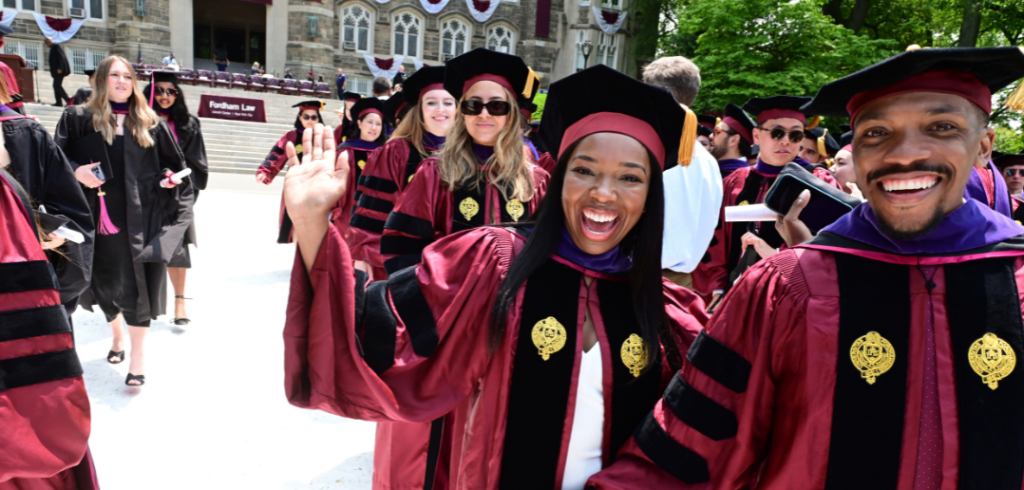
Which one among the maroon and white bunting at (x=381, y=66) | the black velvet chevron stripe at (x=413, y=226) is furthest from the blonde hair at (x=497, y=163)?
the maroon and white bunting at (x=381, y=66)

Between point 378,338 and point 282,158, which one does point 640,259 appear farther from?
point 282,158

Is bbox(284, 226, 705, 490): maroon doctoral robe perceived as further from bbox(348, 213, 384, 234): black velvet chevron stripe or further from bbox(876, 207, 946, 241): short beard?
bbox(348, 213, 384, 234): black velvet chevron stripe

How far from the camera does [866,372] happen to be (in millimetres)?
1426

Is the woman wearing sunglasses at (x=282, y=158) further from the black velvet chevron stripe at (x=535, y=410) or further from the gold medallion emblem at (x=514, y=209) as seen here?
the black velvet chevron stripe at (x=535, y=410)

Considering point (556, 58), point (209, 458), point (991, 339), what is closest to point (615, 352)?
point (991, 339)

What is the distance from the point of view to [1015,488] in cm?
138

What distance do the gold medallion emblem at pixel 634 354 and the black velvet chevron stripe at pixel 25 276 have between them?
183cm

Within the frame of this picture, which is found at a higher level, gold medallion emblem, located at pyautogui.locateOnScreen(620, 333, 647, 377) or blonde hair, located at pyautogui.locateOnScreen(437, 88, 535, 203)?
blonde hair, located at pyautogui.locateOnScreen(437, 88, 535, 203)

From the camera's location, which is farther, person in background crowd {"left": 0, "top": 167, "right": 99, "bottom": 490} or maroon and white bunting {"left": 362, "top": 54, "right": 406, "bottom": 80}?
maroon and white bunting {"left": 362, "top": 54, "right": 406, "bottom": 80}

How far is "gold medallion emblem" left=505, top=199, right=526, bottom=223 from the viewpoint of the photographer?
3.33 metres

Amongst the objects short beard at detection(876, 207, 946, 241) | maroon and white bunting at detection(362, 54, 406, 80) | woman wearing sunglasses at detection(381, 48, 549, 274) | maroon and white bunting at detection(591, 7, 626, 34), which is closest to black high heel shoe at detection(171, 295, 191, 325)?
woman wearing sunglasses at detection(381, 48, 549, 274)

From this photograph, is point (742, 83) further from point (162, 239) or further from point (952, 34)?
point (162, 239)

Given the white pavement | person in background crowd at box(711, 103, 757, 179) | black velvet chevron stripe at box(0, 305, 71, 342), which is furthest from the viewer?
person in background crowd at box(711, 103, 757, 179)

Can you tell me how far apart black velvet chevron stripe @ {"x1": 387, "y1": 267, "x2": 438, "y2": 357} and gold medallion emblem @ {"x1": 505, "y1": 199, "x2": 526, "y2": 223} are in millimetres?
1553
